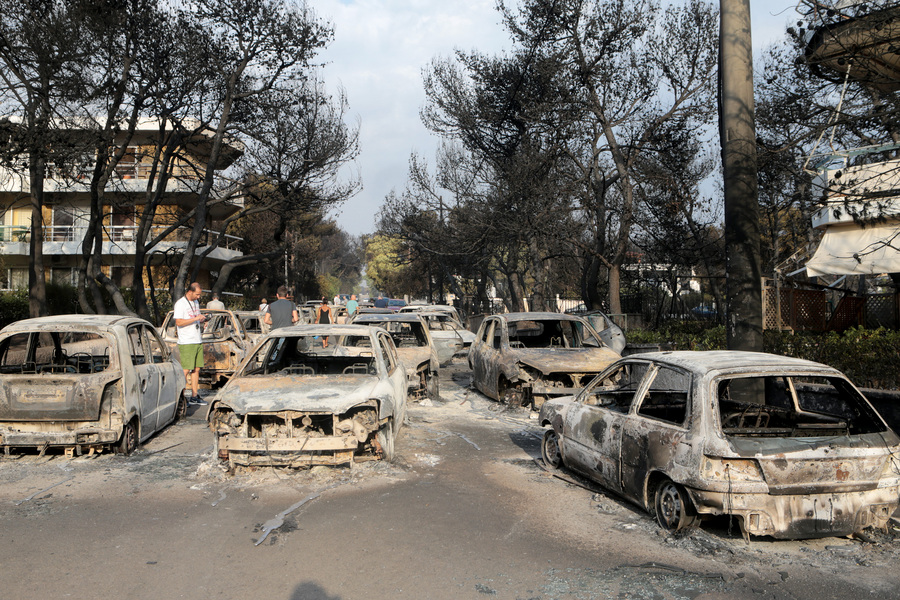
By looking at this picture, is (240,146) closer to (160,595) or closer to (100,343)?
(100,343)

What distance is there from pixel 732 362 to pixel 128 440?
6166 millimetres

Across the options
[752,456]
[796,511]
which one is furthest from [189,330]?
[796,511]

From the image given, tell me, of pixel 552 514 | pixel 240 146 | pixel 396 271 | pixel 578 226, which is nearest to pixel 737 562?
pixel 552 514

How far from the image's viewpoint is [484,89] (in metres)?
26.4

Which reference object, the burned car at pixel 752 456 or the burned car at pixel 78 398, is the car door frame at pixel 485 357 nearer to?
the burned car at pixel 78 398

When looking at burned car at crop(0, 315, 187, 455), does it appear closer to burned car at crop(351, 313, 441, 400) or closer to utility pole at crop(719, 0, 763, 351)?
burned car at crop(351, 313, 441, 400)

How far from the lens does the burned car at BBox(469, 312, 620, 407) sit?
1080cm

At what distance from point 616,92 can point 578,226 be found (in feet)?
15.9

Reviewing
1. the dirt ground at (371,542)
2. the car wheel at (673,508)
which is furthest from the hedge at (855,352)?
the car wheel at (673,508)

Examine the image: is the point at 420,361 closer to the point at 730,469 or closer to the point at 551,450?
the point at 551,450

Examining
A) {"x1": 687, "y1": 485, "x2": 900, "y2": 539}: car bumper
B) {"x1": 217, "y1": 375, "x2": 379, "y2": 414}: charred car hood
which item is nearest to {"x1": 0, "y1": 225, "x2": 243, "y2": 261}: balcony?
{"x1": 217, "y1": 375, "x2": 379, "y2": 414}: charred car hood

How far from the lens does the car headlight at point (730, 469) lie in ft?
15.8

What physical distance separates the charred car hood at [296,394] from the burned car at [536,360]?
410 centimetres

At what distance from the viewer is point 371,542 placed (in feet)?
16.4
